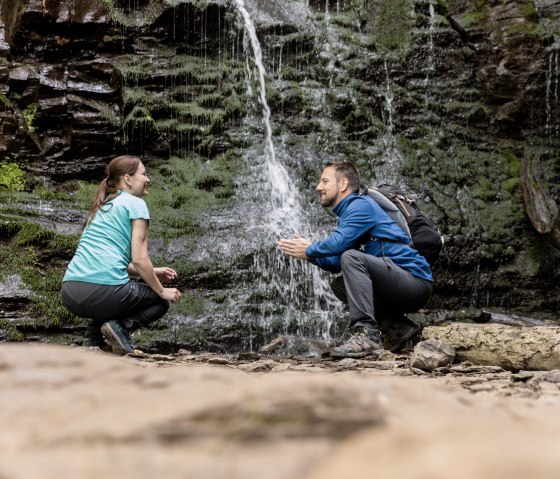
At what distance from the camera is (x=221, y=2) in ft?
35.0

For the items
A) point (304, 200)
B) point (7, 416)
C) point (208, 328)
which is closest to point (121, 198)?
point (208, 328)

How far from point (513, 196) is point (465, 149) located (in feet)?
3.67

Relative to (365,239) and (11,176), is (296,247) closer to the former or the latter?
(365,239)

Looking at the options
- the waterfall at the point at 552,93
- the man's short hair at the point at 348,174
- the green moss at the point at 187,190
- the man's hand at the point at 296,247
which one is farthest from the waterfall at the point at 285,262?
the waterfall at the point at 552,93

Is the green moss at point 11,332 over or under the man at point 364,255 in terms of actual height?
under

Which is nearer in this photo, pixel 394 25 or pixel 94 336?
pixel 94 336

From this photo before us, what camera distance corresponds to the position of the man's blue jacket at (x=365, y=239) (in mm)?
5234

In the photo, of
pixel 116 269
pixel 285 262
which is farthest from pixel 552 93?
pixel 116 269

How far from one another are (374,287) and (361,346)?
2.07 feet

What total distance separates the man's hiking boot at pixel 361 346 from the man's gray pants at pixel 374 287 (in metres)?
0.09

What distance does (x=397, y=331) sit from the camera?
5.66m

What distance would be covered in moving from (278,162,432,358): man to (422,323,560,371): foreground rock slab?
610 millimetres

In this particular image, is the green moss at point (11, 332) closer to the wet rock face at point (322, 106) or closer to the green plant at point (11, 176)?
the wet rock face at point (322, 106)

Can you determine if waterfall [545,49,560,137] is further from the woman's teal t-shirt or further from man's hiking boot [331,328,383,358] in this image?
the woman's teal t-shirt
